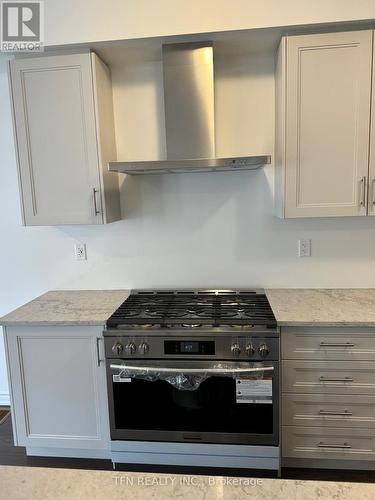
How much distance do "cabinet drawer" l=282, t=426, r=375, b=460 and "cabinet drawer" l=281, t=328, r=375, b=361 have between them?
0.42m

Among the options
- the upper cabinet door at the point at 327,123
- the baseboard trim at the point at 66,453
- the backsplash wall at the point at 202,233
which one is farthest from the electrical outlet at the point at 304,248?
the baseboard trim at the point at 66,453

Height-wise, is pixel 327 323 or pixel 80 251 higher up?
pixel 80 251

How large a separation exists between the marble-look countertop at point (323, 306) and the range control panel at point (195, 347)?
0.17 m

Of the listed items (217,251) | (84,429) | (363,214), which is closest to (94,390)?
(84,429)

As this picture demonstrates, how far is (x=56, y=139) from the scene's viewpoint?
216cm

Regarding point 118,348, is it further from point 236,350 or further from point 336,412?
point 336,412

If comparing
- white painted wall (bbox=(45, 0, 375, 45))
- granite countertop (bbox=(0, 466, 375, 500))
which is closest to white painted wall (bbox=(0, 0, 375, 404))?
white painted wall (bbox=(45, 0, 375, 45))

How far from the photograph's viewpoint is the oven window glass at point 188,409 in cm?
191

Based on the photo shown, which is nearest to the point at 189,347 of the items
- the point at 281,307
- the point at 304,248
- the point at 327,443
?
the point at 281,307

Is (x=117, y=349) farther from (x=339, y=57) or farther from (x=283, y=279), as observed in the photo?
(x=339, y=57)

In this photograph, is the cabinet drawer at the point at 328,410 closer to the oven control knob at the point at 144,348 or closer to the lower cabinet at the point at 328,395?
the lower cabinet at the point at 328,395

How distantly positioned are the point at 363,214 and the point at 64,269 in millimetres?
2036

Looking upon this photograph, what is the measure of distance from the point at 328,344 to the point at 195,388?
750mm

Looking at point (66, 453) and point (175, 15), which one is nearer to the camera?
point (175, 15)
